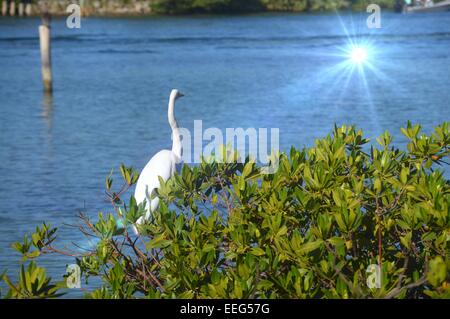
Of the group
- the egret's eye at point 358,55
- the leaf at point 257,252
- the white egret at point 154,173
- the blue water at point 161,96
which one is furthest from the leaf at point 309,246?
the egret's eye at point 358,55

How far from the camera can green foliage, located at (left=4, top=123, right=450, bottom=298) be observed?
7195mm

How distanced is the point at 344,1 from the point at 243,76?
58473 millimetres

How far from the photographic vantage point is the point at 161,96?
3675 centimetres

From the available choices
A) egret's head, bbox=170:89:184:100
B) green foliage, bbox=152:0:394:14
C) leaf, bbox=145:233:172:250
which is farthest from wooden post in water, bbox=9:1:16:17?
A: leaf, bbox=145:233:172:250

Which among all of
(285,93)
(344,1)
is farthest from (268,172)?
(344,1)

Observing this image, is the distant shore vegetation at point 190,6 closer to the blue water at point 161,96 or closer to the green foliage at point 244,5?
the green foliage at point 244,5

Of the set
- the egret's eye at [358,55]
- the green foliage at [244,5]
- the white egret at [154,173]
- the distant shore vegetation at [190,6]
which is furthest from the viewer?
the green foliage at [244,5]

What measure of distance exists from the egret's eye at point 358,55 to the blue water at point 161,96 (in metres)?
0.60

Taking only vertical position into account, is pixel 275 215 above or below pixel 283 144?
above

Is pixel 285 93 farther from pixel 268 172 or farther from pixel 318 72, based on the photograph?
pixel 268 172

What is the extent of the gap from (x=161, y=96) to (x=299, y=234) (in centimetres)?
2949

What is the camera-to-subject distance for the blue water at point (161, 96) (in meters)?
20.0
